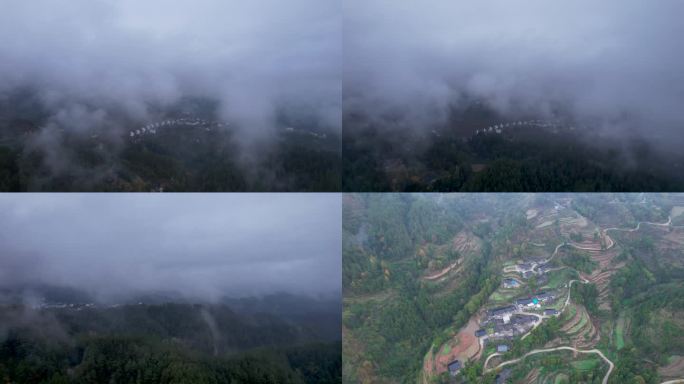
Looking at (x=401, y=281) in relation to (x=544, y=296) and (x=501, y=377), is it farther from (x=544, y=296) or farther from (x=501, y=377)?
(x=544, y=296)

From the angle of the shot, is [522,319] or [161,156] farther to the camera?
[522,319]

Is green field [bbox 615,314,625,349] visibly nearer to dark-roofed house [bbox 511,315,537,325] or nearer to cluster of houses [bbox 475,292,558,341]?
cluster of houses [bbox 475,292,558,341]

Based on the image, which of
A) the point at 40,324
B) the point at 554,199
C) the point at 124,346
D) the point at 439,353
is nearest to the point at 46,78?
the point at 40,324

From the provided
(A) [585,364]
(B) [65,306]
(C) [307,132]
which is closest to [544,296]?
(A) [585,364]

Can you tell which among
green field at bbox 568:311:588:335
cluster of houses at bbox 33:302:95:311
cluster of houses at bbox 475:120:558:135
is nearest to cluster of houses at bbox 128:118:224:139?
Answer: cluster of houses at bbox 33:302:95:311

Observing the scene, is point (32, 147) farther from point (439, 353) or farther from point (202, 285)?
point (439, 353)

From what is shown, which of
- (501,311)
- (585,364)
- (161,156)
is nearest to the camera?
(161,156)
